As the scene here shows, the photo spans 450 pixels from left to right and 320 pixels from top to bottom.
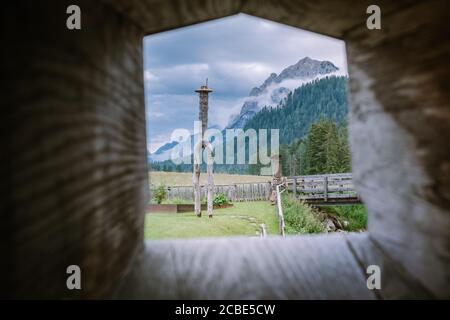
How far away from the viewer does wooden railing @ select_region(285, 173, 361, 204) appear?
18766 millimetres

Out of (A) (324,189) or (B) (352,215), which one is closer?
(A) (324,189)

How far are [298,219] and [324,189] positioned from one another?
3.01 m

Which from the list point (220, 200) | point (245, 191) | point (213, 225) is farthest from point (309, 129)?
point (213, 225)

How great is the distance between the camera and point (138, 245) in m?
1.42

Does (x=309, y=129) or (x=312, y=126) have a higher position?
(x=312, y=126)

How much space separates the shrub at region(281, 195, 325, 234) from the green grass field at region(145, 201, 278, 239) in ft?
2.07

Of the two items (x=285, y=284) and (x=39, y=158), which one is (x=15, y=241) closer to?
(x=39, y=158)

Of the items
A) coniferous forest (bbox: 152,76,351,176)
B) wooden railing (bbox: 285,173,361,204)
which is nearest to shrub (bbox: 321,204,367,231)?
wooden railing (bbox: 285,173,361,204)

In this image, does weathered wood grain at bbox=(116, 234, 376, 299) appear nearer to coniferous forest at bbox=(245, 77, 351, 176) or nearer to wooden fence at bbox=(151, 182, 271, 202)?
coniferous forest at bbox=(245, 77, 351, 176)

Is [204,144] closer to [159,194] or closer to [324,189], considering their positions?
[159,194]

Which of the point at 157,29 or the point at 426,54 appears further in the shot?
the point at 157,29

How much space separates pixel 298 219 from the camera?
17.3 metres
